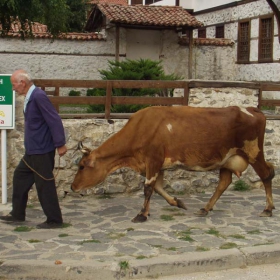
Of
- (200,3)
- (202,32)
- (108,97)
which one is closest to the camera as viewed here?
(108,97)

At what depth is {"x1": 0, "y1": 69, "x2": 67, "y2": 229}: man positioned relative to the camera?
6434 mm

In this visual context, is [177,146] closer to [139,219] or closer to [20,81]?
[139,219]

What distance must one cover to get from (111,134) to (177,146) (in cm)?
168

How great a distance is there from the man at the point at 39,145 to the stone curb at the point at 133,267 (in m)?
1.33

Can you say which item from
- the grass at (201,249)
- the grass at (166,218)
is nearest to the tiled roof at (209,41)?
the grass at (166,218)

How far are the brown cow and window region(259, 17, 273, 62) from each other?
1822 centimetres

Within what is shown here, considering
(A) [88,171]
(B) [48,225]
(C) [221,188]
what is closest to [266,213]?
(C) [221,188]

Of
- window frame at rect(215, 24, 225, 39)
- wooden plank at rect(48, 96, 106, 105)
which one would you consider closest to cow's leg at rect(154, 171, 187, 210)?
wooden plank at rect(48, 96, 106, 105)

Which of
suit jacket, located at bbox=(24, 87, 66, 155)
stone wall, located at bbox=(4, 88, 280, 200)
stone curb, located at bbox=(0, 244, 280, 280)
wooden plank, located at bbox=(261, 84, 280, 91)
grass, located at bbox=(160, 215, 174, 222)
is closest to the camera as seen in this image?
stone curb, located at bbox=(0, 244, 280, 280)

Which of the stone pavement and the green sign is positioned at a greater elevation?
the green sign

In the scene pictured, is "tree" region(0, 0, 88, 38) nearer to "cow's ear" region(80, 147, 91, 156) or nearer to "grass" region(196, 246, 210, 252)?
"cow's ear" region(80, 147, 91, 156)

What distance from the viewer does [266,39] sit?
82.9 ft

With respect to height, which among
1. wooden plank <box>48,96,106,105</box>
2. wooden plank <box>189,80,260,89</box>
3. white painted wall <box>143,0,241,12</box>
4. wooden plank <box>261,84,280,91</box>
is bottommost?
wooden plank <box>48,96,106,105</box>

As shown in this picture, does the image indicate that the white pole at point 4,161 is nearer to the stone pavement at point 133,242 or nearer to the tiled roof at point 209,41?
the stone pavement at point 133,242
